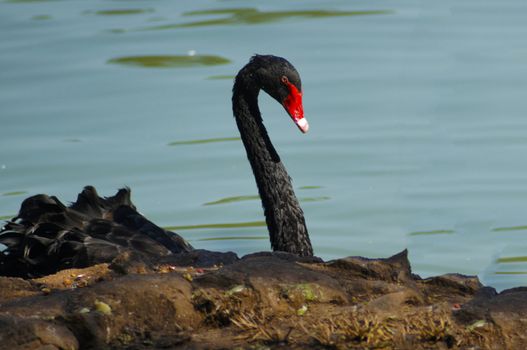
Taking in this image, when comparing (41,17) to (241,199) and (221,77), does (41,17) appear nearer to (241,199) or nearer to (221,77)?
(221,77)

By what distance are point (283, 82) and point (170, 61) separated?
4.67m

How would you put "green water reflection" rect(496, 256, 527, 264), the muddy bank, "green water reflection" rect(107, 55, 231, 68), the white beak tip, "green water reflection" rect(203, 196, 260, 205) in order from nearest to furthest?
the muddy bank < the white beak tip < "green water reflection" rect(496, 256, 527, 264) < "green water reflection" rect(203, 196, 260, 205) < "green water reflection" rect(107, 55, 231, 68)

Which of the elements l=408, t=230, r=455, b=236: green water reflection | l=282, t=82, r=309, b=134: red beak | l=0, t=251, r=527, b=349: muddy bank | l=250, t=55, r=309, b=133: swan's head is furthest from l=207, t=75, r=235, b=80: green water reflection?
l=0, t=251, r=527, b=349: muddy bank

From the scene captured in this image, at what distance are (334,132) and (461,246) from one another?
211 centimetres

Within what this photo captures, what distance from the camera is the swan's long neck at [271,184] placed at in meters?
6.89

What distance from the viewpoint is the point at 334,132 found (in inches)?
371

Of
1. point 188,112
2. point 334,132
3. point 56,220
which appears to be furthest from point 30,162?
point 56,220

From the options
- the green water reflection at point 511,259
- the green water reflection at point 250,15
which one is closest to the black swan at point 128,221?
the green water reflection at point 511,259

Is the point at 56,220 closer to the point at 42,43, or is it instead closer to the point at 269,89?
→ the point at 269,89

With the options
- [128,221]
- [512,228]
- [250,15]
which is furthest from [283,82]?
[250,15]

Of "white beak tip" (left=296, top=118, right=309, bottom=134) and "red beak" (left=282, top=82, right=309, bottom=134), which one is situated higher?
"red beak" (left=282, top=82, right=309, bottom=134)

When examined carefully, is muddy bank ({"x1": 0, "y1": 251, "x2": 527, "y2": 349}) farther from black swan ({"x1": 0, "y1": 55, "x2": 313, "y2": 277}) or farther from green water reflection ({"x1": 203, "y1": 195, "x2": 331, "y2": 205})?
green water reflection ({"x1": 203, "y1": 195, "x2": 331, "y2": 205})

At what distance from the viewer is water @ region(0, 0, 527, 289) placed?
8.00 meters

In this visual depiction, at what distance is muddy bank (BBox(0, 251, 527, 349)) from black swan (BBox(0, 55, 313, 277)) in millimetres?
1249
